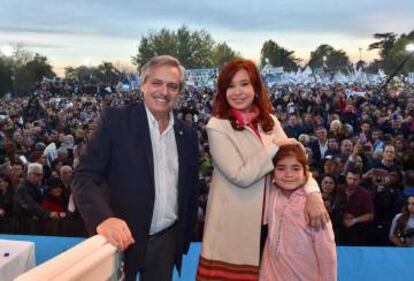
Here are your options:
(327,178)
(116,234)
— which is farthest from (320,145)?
(116,234)

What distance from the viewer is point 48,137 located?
12.1m

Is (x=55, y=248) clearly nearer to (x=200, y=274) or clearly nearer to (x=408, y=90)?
(x=200, y=274)

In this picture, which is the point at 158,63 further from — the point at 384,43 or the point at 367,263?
the point at 384,43

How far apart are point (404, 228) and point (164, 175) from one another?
378 cm

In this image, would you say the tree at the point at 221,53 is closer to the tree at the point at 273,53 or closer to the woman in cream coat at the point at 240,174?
the tree at the point at 273,53

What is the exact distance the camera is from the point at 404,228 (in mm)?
5203

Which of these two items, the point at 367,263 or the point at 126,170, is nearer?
the point at 126,170

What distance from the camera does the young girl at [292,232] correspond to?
2.18 meters

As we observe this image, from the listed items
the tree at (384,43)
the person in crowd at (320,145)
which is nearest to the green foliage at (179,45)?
the tree at (384,43)

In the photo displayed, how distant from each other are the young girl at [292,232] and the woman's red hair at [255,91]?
0.50 ft

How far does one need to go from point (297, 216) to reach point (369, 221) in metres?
3.68

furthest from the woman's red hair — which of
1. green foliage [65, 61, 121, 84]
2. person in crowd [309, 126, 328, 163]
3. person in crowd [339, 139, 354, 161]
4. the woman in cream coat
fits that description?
green foliage [65, 61, 121, 84]

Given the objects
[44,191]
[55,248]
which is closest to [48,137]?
[44,191]

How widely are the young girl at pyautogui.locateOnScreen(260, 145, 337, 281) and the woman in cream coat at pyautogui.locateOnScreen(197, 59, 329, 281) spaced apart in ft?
0.17
